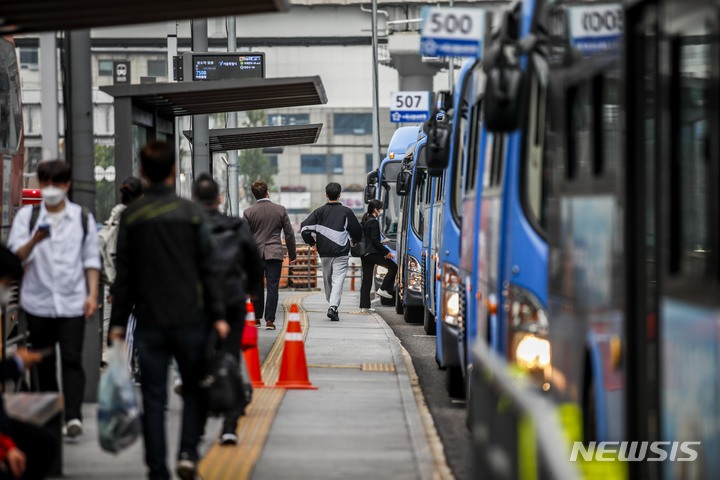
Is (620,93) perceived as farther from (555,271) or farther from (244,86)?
(244,86)

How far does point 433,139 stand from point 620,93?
7738mm

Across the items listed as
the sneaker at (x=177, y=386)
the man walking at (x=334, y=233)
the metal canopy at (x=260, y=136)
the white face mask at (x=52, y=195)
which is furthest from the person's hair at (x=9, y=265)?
the man walking at (x=334, y=233)

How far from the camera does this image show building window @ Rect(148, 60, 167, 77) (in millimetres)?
74125

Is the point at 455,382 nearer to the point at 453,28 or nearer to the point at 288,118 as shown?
the point at 453,28

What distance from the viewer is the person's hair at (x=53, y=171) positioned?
9.02m

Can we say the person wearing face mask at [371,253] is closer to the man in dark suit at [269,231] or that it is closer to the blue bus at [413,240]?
the blue bus at [413,240]

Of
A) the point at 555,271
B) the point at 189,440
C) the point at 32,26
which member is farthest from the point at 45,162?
the point at 555,271

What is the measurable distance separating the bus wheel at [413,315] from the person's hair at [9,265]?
48.6ft

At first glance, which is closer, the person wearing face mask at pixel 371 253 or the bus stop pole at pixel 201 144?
the bus stop pole at pixel 201 144

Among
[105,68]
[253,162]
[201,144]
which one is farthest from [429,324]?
[105,68]

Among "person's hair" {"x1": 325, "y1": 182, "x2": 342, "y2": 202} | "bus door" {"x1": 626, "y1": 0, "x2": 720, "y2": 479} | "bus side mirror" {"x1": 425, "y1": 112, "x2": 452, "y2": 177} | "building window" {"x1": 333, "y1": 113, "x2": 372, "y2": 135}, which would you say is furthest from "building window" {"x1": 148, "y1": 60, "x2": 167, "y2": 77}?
"bus door" {"x1": 626, "y1": 0, "x2": 720, "y2": 479}

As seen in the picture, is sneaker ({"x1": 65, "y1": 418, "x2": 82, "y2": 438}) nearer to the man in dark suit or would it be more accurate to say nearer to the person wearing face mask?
the man in dark suit

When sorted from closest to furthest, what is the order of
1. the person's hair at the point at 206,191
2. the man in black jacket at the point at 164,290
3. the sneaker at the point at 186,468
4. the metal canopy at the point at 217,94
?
the man in black jacket at the point at 164,290 < the sneaker at the point at 186,468 < the person's hair at the point at 206,191 < the metal canopy at the point at 217,94
